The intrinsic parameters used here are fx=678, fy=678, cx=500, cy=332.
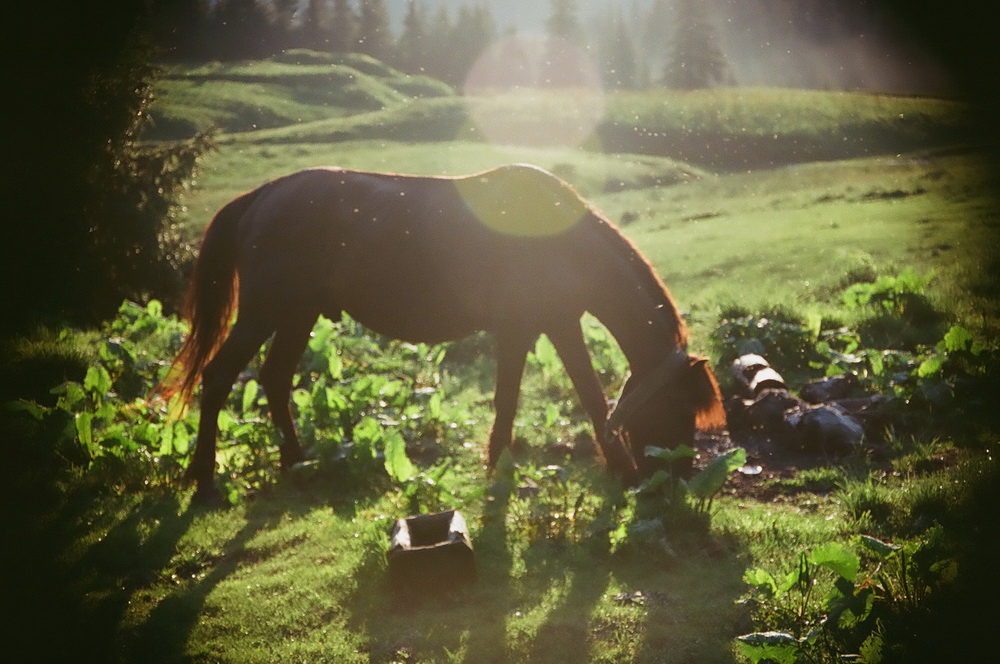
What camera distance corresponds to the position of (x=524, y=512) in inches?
196

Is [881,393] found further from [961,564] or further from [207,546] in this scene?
[207,546]

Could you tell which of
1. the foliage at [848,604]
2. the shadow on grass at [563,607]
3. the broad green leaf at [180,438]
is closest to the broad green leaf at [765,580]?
the foliage at [848,604]

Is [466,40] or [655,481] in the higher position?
[466,40]

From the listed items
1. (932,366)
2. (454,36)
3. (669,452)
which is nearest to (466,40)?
(454,36)

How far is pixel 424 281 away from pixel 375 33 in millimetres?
45092

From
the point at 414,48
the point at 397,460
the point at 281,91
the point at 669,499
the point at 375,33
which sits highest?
the point at 414,48

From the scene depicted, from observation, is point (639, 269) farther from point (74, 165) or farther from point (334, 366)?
point (74, 165)

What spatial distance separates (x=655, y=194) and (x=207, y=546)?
2191 centimetres

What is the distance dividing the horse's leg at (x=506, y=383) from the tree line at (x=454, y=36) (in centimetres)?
1119

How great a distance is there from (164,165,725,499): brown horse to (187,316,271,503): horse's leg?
11mm

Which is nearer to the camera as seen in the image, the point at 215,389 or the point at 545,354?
the point at 215,389

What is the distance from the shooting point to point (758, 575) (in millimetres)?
3482

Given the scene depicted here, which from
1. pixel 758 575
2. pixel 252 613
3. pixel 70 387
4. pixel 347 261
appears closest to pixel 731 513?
pixel 758 575

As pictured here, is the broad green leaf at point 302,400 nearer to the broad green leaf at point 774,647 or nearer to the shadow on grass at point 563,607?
the shadow on grass at point 563,607
